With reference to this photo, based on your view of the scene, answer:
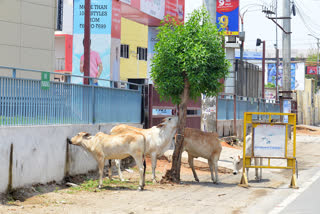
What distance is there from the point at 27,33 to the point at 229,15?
11.4 m

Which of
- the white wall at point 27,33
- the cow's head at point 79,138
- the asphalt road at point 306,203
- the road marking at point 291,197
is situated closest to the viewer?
the asphalt road at point 306,203

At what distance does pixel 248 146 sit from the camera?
17.8m

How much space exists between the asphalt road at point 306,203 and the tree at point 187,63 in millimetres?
3741

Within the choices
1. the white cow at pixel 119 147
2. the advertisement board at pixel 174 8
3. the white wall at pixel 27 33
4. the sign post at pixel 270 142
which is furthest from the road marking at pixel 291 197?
the advertisement board at pixel 174 8

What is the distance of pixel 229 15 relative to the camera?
3241cm

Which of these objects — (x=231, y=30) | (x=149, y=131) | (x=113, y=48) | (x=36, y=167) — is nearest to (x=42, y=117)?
(x=36, y=167)

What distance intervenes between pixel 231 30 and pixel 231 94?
4101 millimetres

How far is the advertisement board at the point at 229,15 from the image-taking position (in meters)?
31.3

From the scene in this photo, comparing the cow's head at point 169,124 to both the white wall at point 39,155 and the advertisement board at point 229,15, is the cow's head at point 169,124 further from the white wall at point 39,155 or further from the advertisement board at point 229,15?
the advertisement board at point 229,15

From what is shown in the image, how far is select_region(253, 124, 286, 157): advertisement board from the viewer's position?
16.3 metres

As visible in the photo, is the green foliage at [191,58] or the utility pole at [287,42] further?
the utility pole at [287,42]

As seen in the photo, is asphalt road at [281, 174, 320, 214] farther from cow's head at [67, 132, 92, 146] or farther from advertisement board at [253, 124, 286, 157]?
cow's head at [67, 132, 92, 146]

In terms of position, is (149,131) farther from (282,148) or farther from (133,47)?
(133,47)

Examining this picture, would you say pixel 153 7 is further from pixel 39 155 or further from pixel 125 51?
pixel 39 155
